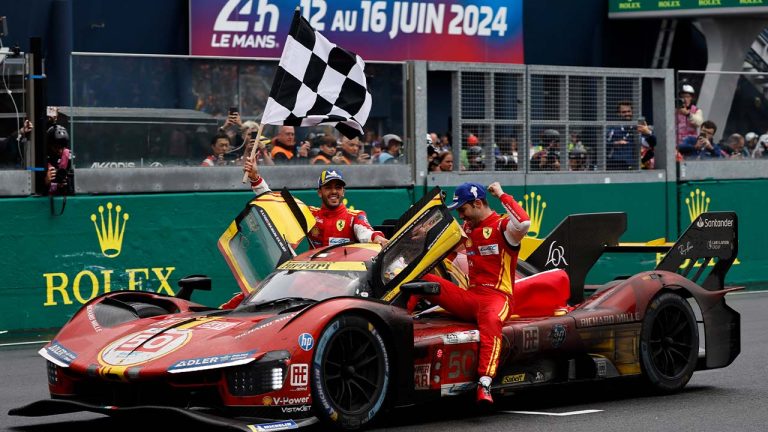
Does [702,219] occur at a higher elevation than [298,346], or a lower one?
higher

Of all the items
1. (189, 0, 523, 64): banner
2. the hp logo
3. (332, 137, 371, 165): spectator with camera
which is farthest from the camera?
(189, 0, 523, 64): banner

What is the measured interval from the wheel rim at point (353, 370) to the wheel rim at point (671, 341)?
8.72 feet

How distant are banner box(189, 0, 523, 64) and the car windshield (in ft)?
56.1

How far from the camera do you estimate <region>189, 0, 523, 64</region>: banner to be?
86.4 feet

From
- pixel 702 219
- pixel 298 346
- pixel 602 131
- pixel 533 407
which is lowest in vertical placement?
pixel 533 407

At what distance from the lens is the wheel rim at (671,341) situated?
1021 centimetres

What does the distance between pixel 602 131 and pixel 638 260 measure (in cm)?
174

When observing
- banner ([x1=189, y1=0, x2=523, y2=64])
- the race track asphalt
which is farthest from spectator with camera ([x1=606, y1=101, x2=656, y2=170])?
banner ([x1=189, y1=0, x2=523, y2=64])

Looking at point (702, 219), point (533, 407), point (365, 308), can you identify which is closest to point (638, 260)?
point (702, 219)

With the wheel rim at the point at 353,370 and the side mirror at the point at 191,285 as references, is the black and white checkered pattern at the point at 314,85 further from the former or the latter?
the wheel rim at the point at 353,370

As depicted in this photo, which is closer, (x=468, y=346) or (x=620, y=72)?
(x=468, y=346)

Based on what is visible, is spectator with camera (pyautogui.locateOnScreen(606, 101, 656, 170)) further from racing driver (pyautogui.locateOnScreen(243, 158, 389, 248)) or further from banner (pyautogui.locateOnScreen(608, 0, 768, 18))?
banner (pyautogui.locateOnScreen(608, 0, 768, 18))

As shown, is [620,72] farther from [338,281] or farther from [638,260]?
[338,281]

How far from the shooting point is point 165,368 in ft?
25.9
